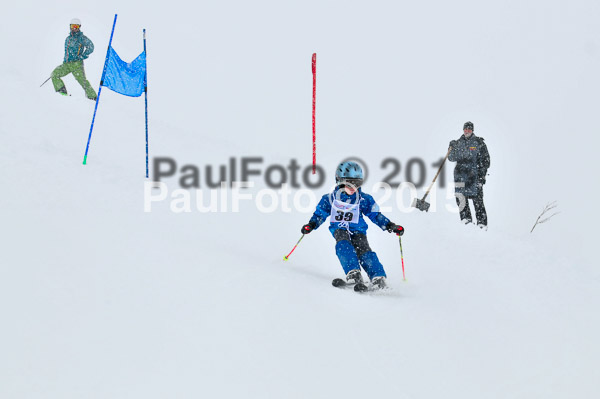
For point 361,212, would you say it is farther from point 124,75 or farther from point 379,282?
point 124,75

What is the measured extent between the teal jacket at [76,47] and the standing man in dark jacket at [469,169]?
792cm

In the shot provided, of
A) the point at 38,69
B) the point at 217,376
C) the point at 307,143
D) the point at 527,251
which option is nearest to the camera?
the point at 217,376

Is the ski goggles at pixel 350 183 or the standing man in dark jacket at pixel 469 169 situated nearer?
the ski goggles at pixel 350 183

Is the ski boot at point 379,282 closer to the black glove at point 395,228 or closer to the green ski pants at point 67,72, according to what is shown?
the black glove at point 395,228

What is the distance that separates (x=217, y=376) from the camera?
11.0 feet

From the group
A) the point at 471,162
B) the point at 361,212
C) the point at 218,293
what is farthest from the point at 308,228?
the point at 471,162

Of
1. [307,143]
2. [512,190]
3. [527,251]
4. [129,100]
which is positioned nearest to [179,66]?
[307,143]

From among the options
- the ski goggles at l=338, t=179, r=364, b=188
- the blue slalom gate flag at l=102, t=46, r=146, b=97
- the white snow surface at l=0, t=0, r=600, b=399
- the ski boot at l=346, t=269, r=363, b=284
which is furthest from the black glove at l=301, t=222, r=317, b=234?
the blue slalom gate flag at l=102, t=46, r=146, b=97

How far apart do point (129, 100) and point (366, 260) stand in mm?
10547

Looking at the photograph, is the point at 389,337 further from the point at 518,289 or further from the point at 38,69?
the point at 38,69

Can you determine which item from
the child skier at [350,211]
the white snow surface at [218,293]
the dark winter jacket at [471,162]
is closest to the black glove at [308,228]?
the child skier at [350,211]

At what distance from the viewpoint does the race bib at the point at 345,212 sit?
6.23 meters

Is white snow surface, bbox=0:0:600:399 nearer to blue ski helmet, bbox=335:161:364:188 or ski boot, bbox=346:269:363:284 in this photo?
ski boot, bbox=346:269:363:284

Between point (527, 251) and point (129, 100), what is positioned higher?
point (129, 100)
